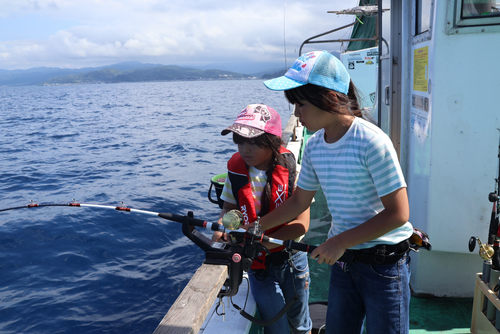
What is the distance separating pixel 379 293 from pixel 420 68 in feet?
6.45

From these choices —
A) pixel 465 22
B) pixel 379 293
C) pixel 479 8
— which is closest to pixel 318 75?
pixel 379 293

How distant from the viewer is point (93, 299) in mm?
5660

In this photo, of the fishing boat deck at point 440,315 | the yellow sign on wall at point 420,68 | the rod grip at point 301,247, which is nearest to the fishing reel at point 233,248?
the rod grip at point 301,247

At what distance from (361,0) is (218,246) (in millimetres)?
16216

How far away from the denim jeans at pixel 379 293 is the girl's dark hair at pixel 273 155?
0.55 metres

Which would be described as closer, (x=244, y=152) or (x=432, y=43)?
(x=244, y=152)

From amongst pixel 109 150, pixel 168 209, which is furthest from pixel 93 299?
pixel 109 150

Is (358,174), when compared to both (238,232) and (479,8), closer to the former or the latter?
(238,232)

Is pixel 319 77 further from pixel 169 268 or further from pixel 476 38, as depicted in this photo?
pixel 169 268

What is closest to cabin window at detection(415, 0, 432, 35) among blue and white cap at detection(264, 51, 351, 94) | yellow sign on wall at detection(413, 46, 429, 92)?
yellow sign on wall at detection(413, 46, 429, 92)

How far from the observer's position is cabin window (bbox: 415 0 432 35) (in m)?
2.80

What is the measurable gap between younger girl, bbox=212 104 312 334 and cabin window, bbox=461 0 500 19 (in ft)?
4.81

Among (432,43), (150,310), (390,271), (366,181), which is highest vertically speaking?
(432,43)

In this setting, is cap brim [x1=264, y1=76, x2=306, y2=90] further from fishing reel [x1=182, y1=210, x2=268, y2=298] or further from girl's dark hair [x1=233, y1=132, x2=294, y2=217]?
fishing reel [x1=182, y1=210, x2=268, y2=298]
